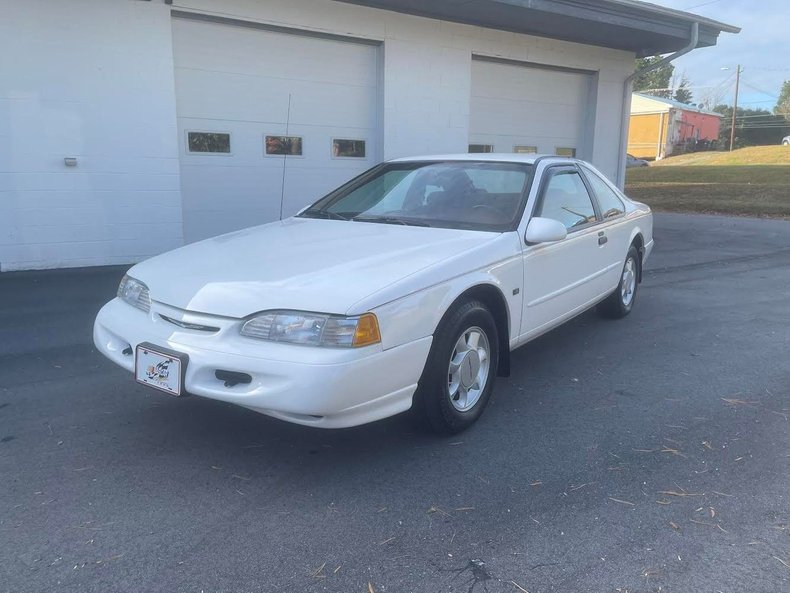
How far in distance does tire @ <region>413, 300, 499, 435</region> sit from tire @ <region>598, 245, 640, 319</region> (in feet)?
8.67

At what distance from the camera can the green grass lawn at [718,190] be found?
18.3 meters

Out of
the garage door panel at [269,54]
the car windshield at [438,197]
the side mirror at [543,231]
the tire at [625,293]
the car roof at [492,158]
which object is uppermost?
the garage door panel at [269,54]

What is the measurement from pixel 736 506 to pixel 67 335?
16.0ft

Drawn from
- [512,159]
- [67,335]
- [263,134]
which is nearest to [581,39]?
[263,134]

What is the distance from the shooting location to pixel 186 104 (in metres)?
8.41

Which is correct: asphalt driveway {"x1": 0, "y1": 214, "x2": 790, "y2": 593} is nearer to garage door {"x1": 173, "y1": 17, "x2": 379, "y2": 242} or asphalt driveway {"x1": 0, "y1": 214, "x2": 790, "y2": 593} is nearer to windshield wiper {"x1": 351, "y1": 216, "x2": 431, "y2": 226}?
windshield wiper {"x1": 351, "y1": 216, "x2": 431, "y2": 226}

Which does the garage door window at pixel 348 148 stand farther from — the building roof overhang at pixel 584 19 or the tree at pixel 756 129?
the tree at pixel 756 129

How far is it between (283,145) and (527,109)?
4.92 metres

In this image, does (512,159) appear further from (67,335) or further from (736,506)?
(67,335)

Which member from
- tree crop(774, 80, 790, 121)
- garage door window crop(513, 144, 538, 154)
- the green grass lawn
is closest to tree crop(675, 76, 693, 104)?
tree crop(774, 80, 790, 121)

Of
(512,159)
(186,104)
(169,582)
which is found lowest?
(169,582)

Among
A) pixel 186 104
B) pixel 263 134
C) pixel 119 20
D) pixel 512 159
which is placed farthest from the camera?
pixel 263 134

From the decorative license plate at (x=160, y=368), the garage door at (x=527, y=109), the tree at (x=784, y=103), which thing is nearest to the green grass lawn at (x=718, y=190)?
the garage door at (x=527, y=109)

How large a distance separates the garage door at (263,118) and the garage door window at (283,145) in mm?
14
